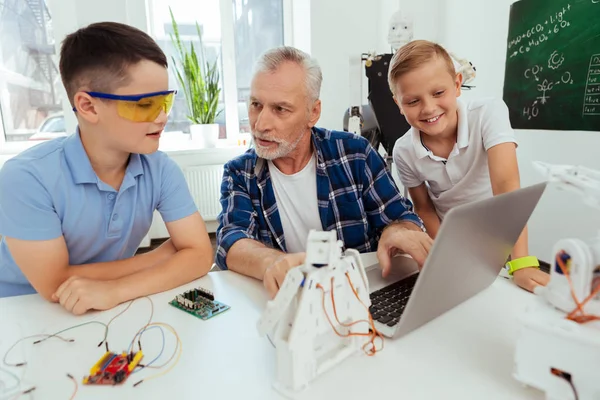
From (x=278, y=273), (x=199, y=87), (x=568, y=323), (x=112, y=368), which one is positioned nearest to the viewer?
(x=568, y=323)

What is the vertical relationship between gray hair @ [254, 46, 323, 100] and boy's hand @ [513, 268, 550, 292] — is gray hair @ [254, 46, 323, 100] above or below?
above

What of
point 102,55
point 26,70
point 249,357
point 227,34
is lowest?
point 249,357

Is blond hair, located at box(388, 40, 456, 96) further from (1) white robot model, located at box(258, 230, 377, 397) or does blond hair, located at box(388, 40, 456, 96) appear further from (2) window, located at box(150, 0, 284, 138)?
(2) window, located at box(150, 0, 284, 138)

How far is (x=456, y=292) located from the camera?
0.93 meters

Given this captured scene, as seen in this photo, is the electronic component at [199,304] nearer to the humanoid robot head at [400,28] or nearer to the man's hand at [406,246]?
the man's hand at [406,246]

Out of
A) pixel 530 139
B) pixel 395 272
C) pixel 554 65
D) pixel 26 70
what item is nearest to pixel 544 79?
pixel 554 65

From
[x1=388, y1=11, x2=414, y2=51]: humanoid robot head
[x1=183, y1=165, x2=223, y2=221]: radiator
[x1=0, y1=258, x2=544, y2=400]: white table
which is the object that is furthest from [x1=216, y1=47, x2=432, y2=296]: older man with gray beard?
[x1=183, y1=165, x2=223, y2=221]: radiator

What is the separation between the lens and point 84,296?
0.98 m

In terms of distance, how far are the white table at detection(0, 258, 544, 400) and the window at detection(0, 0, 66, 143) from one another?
3576mm

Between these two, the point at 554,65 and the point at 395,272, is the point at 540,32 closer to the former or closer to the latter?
the point at 554,65

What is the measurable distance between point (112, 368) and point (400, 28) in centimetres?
262

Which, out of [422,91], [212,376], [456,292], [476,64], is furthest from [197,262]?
[476,64]

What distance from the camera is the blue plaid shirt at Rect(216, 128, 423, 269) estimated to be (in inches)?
60.7

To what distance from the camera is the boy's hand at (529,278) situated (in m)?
1.05
